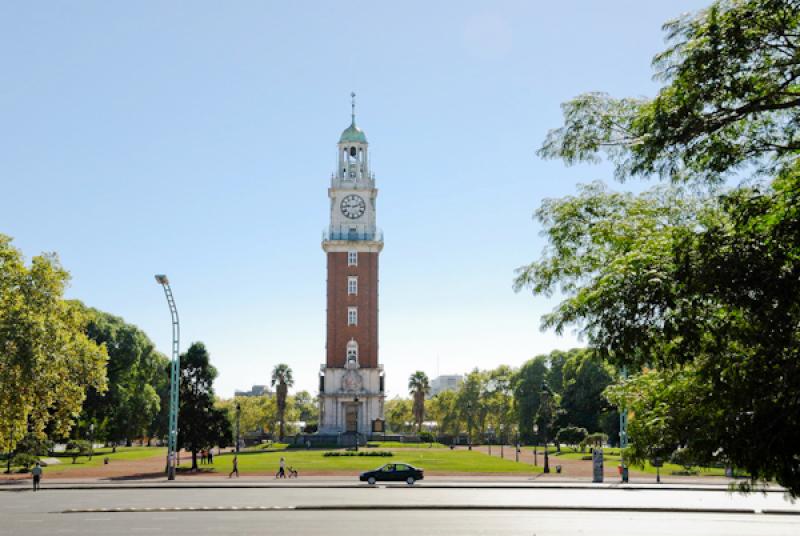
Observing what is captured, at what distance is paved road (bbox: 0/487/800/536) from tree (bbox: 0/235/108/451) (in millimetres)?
4290

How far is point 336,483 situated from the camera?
3953 cm

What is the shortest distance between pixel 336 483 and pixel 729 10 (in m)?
33.8

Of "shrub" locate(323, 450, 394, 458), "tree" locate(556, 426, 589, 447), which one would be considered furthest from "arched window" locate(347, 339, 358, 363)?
"tree" locate(556, 426, 589, 447)

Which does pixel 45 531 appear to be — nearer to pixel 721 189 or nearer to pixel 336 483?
pixel 721 189

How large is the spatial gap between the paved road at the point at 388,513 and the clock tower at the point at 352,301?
51.0 meters

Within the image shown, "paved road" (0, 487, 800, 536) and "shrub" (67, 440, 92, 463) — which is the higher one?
"paved road" (0, 487, 800, 536)

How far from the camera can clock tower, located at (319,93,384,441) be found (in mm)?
87312

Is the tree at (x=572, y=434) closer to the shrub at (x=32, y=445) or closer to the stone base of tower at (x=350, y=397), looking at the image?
the stone base of tower at (x=350, y=397)

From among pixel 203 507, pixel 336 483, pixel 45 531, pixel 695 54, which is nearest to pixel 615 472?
pixel 336 483

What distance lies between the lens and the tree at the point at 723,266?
945 centimetres

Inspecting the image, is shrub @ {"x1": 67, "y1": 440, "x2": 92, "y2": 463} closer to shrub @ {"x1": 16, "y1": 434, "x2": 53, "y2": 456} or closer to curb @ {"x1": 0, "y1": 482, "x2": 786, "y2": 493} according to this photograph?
shrub @ {"x1": 16, "y1": 434, "x2": 53, "y2": 456}

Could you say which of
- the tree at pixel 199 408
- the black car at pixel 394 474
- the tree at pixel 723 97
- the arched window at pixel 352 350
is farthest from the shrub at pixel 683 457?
the arched window at pixel 352 350

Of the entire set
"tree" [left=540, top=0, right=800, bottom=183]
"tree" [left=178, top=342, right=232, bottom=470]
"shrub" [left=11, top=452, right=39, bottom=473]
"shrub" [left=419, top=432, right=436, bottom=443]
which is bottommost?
"shrub" [left=419, top=432, right=436, bottom=443]

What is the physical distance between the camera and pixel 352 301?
8988 centimetres
